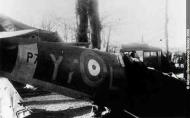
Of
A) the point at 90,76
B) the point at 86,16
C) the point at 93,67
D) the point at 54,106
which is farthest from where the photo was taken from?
the point at 54,106

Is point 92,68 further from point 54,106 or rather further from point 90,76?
point 54,106

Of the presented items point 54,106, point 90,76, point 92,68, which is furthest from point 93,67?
point 54,106

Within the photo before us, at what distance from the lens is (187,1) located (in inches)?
186

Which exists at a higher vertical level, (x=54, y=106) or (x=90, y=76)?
(x=90, y=76)

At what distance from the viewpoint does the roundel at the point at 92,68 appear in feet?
15.0

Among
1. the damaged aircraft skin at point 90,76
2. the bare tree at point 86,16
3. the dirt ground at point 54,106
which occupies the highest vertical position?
the bare tree at point 86,16

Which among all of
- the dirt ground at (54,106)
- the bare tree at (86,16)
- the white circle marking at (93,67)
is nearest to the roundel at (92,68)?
the white circle marking at (93,67)

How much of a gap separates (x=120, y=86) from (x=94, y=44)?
2808mm

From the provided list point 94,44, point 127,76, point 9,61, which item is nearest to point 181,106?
point 127,76

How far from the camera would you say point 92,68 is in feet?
15.5

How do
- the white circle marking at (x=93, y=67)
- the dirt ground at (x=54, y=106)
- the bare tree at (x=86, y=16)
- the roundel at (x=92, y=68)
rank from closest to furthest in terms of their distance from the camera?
the roundel at (x=92, y=68)
the white circle marking at (x=93, y=67)
the dirt ground at (x=54, y=106)
the bare tree at (x=86, y=16)

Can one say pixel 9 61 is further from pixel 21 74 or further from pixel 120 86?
pixel 120 86

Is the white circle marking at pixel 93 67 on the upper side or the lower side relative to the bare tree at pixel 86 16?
lower

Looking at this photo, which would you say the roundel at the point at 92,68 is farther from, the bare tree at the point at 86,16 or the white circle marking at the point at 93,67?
the bare tree at the point at 86,16
